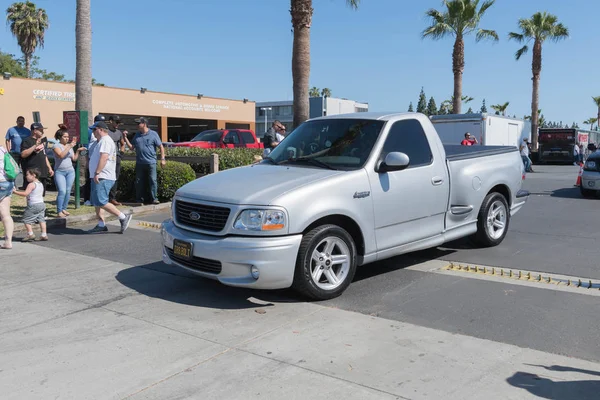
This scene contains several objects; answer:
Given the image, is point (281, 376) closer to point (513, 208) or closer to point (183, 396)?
point (183, 396)

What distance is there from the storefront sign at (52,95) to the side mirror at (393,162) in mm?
32328

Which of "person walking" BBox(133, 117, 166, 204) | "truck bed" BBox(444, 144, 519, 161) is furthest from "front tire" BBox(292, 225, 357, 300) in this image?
"person walking" BBox(133, 117, 166, 204)

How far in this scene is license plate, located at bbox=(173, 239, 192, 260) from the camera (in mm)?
5422

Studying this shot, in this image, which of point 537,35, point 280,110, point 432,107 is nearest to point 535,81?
point 537,35

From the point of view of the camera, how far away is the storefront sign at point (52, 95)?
33.2 metres

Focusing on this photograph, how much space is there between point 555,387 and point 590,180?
11.8 metres

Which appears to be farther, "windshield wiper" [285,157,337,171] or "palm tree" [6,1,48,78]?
"palm tree" [6,1,48,78]

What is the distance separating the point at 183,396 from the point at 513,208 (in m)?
6.19

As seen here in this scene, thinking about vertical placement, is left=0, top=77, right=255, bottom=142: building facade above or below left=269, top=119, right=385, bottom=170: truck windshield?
above

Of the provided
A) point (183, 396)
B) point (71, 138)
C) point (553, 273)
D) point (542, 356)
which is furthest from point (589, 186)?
point (183, 396)

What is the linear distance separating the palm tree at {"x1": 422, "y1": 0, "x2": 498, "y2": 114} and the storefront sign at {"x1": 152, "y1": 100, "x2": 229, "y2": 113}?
1955 cm

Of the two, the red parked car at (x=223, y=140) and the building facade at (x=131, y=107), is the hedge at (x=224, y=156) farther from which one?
the building facade at (x=131, y=107)

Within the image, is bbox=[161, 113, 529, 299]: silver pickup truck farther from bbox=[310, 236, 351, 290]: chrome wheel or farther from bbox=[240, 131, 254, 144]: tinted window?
bbox=[240, 131, 254, 144]: tinted window

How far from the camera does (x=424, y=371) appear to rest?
3.85 meters
